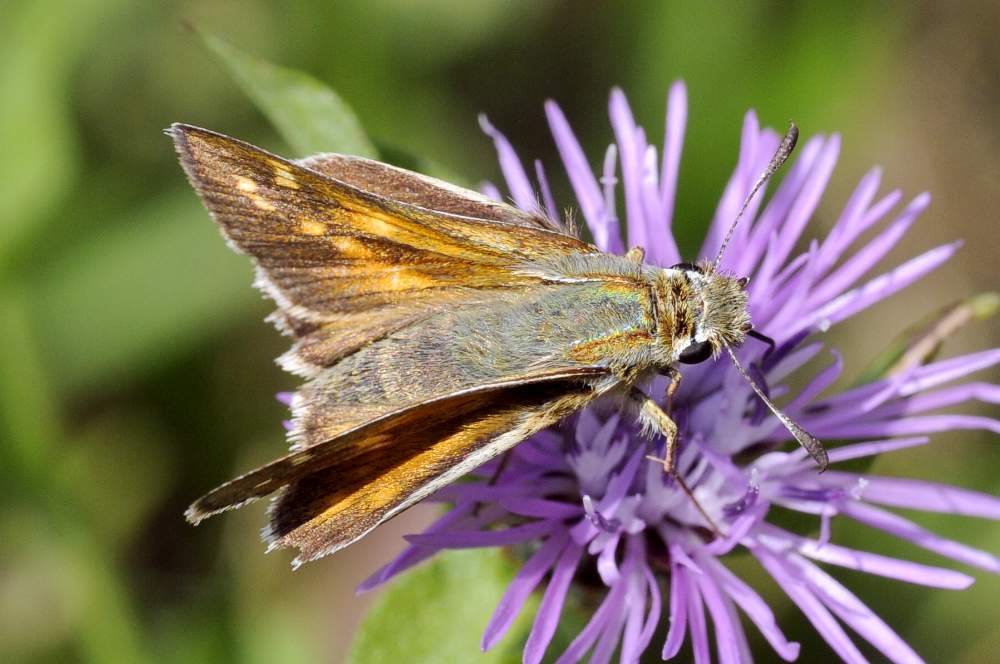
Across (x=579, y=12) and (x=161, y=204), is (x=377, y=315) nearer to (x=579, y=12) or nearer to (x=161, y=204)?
(x=161, y=204)

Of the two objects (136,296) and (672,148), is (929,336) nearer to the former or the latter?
(672,148)

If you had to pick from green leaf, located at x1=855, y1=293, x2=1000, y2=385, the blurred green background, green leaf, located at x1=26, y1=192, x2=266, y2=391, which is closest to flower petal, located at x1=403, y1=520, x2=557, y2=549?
green leaf, located at x1=855, y1=293, x2=1000, y2=385

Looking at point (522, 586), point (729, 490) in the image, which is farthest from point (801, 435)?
point (522, 586)

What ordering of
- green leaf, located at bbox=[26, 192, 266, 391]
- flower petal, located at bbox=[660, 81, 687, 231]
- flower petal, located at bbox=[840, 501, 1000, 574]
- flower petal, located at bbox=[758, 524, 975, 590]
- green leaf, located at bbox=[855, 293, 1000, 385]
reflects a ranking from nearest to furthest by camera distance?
flower petal, located at bbox=[758, 524, 975, 590]
flower petal, located at bbox=[840, 501, 1000, 574]
green leaf, located at bbox=[855, 293, 1000, 385]
flower petal, located at bbox=[660, 81, 687, 231]
green leaf, located at bbox=[26, 192, 266, 391]

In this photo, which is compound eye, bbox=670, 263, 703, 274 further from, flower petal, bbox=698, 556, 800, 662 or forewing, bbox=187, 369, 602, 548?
flower petal, bbox=698, 556, 800, 662

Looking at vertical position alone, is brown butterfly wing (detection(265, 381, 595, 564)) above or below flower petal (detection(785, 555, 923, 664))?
above

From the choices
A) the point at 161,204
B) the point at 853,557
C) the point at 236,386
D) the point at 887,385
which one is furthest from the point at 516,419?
the point at 161,204
